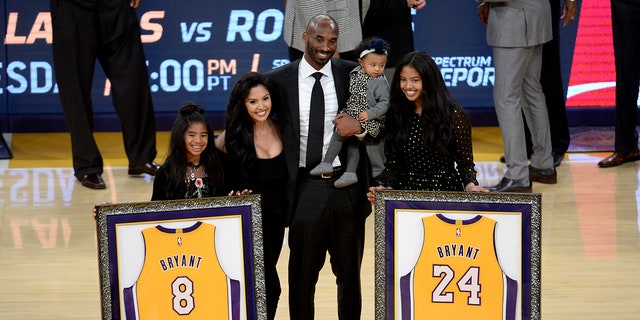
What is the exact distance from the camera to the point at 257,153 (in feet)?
16.1

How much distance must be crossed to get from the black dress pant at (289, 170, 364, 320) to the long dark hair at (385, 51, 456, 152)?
362mm

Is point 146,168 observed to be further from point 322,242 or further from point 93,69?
point 322,242

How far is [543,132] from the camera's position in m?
8.15

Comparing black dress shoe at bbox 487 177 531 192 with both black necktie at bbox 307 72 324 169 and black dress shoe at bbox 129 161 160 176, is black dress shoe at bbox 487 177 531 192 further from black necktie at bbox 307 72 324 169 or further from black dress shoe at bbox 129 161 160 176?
black necktie at bbox 307 72 324 169

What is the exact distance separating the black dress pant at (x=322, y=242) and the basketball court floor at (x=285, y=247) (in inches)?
27.7

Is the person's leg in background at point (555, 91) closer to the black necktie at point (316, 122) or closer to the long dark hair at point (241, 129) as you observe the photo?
the black necktie at point (316, 122)

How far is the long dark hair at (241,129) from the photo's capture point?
15.7 ft

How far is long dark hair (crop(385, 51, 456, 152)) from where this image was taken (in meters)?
4.77

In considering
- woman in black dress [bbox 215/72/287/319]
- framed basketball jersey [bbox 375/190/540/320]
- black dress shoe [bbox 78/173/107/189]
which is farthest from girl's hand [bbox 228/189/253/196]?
black dress shoe [bbox 78/173/107/189]

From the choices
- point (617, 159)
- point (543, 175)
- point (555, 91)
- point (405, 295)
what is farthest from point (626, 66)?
point (405, 295)

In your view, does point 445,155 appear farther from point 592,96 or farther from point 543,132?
point 592,96

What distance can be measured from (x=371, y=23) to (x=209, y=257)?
3.54 m

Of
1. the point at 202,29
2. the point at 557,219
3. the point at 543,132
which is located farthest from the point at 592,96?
the point at 202,29

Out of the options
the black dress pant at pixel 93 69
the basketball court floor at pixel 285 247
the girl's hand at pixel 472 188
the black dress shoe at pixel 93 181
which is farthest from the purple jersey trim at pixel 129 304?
the black dress pant at pixel 93 69
